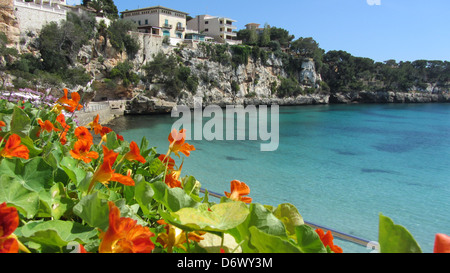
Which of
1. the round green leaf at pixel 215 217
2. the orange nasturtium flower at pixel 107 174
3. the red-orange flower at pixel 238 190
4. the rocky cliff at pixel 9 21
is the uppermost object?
the rocky cliff at pixel 9 21

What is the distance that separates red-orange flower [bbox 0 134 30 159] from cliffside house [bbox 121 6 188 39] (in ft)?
106

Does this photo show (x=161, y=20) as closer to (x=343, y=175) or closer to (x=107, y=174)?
(x=343, y=175)

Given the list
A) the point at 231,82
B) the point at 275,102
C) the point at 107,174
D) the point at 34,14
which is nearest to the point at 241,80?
the point at 231,82

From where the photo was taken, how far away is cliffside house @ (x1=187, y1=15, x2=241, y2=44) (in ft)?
133

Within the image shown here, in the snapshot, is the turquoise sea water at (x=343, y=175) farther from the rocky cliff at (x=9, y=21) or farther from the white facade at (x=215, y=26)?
the white facade at (x=215, y=26)

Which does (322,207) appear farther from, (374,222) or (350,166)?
(350,166)

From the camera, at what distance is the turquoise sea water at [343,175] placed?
702 cm

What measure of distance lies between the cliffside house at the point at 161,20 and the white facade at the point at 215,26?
6674mm

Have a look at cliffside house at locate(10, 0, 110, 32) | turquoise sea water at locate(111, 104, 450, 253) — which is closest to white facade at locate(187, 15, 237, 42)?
cliffside house at locate(10, 0, 110, 32)

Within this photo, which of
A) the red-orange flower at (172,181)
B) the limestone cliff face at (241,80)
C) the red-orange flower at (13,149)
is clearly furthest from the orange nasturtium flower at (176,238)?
the limestone cliff face at (241,80)

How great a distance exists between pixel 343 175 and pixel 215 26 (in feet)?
115

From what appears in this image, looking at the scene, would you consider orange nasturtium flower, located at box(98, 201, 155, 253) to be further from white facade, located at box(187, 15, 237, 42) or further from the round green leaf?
white facade, located at box(187, 15, 237, 42)

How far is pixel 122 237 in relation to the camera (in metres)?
0.48
